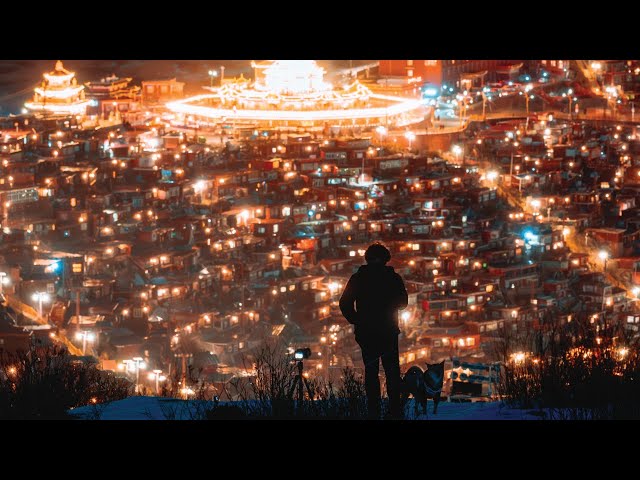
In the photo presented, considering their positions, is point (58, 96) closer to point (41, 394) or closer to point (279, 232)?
point (279, 232)

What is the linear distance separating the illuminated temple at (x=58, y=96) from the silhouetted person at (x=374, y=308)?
56.1ft

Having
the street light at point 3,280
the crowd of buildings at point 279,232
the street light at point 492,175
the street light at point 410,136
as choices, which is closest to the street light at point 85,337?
the crowd of buildings at point 279,232

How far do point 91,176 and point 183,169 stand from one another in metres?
1.13

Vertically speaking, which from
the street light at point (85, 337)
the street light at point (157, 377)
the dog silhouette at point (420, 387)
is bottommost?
the dog silhouette at point (420, 387)

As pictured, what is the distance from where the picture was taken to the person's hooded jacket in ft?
11.7

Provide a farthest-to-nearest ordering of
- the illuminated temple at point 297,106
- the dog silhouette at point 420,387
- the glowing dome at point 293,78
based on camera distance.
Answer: the glowing dome at point 293,78, the illuminated temple at point 297,106, the dog silhouette at point 420,387

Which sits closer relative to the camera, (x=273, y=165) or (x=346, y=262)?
(x=346, y=262)

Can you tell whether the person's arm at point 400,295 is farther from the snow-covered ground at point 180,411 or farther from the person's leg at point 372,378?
the snow-covered ground at point 180,411

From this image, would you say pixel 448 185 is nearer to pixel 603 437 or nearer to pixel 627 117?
pixel 627 117

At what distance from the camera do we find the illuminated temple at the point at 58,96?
66.7ft

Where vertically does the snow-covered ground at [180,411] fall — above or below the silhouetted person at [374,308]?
below

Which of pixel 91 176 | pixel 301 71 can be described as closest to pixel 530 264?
pixel 91 176

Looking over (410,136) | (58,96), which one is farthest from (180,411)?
(58,96)

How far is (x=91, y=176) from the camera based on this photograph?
16062mm
